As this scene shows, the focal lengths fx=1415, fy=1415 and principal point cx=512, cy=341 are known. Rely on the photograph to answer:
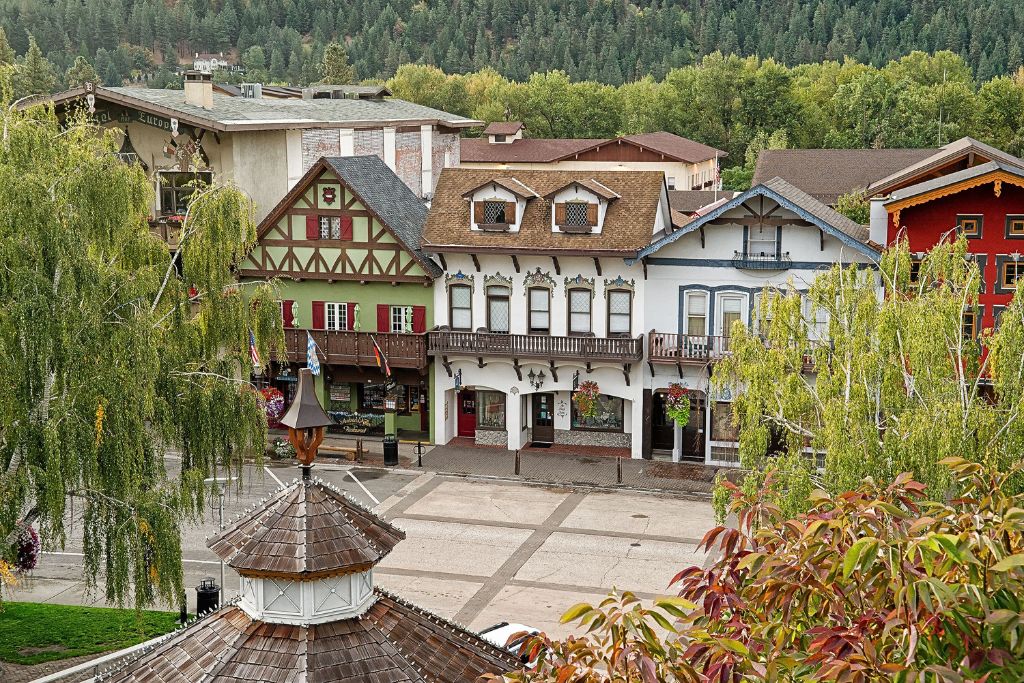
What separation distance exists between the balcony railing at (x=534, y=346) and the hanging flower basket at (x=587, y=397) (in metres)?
1.13

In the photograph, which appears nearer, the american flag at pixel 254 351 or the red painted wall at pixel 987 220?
the american flag at pixel 254 351

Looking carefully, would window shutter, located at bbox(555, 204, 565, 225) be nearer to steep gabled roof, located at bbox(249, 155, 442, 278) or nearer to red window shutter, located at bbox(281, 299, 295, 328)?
steep gabled roof, located at bbox(249, 155, 442, 278)

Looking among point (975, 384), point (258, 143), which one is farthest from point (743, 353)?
point (258, 143)

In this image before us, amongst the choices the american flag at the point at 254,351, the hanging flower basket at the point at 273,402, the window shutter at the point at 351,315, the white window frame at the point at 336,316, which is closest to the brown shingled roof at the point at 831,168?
the window shutter at the point at 351,315

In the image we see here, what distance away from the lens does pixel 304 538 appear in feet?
45.8

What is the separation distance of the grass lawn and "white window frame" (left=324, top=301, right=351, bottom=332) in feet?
55.2

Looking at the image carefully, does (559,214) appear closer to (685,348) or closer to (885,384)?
(685,348)

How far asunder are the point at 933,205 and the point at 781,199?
4376 mm

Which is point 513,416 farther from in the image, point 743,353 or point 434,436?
point 743,353

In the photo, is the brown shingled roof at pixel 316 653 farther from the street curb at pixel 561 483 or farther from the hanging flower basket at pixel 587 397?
the hanging flower basket at pixel 587 397

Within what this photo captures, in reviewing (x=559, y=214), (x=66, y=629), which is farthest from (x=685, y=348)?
(x=66, y=629)

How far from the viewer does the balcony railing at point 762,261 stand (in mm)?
40688

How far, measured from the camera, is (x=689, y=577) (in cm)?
1177

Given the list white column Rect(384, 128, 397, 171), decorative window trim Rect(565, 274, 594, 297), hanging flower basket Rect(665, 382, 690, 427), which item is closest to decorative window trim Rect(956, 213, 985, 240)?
hanging flower basket Rect(665, 382, 690, 427)
